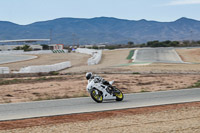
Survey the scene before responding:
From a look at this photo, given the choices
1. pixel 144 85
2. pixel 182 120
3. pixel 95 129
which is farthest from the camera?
pixel 144 85

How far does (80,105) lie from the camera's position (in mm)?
12750

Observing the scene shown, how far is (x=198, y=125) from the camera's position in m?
9.05

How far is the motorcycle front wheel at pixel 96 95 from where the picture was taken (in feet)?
42.8

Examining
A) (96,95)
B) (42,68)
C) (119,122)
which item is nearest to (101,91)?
(96,95)

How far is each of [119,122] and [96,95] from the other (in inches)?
145

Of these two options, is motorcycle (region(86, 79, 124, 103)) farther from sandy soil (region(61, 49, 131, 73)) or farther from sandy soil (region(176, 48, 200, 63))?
sandy soil (region(176, 48, 200, 63))

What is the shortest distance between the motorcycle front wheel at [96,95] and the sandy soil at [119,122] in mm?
1849

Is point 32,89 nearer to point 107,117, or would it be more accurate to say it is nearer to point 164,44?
point 107,117

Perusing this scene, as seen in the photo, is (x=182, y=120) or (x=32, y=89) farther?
(x=32, y=89)

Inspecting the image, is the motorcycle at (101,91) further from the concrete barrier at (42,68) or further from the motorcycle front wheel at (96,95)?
the concrete barrier at (42,68)

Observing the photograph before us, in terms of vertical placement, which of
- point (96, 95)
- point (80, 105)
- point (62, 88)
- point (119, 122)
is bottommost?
point (62, 88)

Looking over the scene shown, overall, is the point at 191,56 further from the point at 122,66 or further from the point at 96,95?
the point at 96,95

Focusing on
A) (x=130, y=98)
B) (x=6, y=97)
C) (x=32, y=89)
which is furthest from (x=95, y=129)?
(x=32, y=89)

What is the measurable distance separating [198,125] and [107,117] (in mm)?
2731
